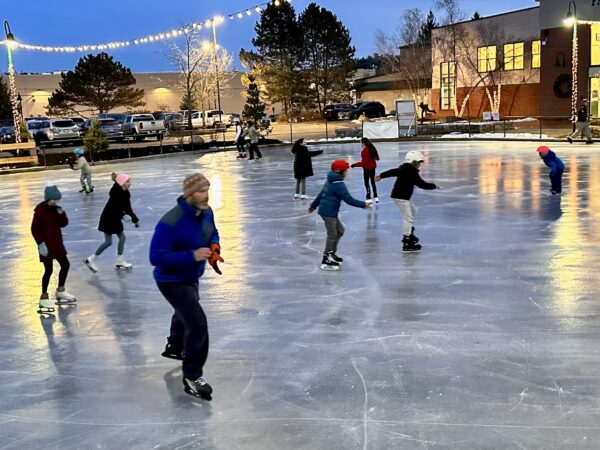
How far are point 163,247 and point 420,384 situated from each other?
2101 millimetres

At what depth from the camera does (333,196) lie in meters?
8.76

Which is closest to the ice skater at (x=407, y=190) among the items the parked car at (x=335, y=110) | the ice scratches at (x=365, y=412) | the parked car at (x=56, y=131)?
the ice scratches at (x=365, y=412)

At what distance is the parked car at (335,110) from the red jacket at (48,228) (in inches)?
1964

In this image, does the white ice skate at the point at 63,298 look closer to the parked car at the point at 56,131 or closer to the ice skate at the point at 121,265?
the ice skate at the point at 121,265

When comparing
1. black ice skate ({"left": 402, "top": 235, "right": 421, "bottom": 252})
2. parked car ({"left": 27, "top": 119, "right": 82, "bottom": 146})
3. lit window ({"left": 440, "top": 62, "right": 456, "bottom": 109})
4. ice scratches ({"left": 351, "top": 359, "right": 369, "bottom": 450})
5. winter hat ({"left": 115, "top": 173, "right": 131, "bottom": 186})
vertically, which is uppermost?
lit window ({"left": 440, "top": 62, "right": 456, "bottom": 109})

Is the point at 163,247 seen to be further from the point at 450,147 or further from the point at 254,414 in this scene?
the point at 450,147

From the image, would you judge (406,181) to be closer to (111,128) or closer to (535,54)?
(111,128)

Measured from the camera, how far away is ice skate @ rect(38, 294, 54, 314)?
732 cm

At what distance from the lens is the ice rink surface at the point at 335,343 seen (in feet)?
14.4

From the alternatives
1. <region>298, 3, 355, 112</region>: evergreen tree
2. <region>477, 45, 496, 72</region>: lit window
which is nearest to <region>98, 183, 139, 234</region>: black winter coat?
<region>477, 45, 496, 72</region>: lit window

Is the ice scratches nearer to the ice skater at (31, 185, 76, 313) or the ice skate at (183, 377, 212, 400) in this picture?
Answer: the ice skate at (183, 377, 212, 400)

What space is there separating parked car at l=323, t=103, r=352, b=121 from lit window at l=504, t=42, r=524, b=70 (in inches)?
629

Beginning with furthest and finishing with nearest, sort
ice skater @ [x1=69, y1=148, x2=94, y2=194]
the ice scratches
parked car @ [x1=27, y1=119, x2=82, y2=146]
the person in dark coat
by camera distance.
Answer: parked car @ [x1=27, y1=119, x2=82, y2=146] < ice skater @ [x1=69, y1=148, x2=94, y2=194] < the person in dark coat < the ice scratches

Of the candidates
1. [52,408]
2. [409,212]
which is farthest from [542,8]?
[52,408]
